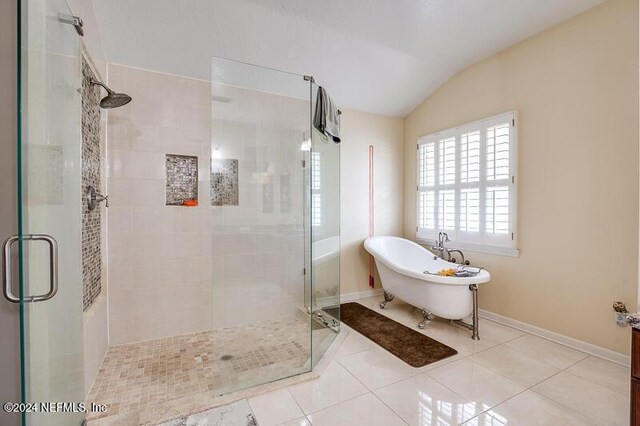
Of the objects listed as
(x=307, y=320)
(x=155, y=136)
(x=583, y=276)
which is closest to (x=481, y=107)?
(x=583, y=276)

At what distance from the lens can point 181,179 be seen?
2816mm

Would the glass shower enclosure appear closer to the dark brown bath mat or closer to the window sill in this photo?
the dark brown bath mat

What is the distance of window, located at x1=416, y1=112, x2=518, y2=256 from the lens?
294 centimetres

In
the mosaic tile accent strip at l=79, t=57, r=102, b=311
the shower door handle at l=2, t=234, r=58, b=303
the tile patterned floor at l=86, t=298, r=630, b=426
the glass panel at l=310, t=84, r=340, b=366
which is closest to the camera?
the shower door handle at l=2, t=234, r=58, b=303

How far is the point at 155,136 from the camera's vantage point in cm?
268

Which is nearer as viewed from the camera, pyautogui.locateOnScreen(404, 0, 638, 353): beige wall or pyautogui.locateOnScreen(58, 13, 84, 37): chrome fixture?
pyautogui.locateOnScreen(58, 13, 84, 37): chrome fixture

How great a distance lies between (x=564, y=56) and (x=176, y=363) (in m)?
4.13

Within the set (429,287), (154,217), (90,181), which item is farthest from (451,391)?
(90,181)

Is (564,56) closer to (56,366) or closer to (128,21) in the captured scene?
(128,21)

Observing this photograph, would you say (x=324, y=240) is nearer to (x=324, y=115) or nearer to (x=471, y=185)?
(x=324, y=115)

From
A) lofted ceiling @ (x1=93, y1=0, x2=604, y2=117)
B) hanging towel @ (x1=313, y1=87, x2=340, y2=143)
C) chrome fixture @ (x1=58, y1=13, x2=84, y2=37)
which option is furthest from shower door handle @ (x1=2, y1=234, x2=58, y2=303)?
lofted ceiling @ (x1=93, y1=0, x2=604, y2=117)

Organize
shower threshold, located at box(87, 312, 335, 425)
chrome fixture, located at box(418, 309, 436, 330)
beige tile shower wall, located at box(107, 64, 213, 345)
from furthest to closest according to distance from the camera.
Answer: chrome fixture, located at box(418, 309, 436, 330) → beige tile shower wall, located at box(107, 64, 213, 345) → shower threshold, located at box(87, 312, 335, 425)

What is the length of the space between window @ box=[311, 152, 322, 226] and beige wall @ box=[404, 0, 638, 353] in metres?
1.97

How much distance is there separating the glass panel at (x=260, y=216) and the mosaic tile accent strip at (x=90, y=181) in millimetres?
817
